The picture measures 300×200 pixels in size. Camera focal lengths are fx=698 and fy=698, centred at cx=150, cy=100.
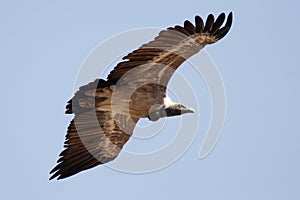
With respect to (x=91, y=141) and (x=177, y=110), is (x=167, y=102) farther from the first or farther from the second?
(x=91, y=141)

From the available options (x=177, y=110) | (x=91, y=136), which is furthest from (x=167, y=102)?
(x=91, y=136)

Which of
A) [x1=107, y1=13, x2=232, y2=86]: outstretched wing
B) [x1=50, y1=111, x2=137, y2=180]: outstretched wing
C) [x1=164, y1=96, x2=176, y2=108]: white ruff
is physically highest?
[x1=107, y1=13, x2=232, y2=86]: outstretched wing

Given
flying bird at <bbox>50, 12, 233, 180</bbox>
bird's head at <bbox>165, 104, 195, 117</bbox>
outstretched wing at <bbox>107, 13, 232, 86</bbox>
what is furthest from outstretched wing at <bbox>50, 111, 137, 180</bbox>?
outstretched wing at <bbox>107, 13, 232, 86</bbox>

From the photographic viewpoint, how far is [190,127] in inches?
471

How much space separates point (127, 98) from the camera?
10.9 meters

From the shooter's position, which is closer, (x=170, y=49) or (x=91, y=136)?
(x=170, y=49)

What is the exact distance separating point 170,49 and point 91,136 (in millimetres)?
2621

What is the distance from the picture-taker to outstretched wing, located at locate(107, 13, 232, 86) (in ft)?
32.1

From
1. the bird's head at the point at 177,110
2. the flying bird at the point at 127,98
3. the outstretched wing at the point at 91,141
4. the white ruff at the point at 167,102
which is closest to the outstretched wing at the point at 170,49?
the flying bird at the point at 127,98

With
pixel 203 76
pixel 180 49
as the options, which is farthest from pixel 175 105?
pixel 180 49

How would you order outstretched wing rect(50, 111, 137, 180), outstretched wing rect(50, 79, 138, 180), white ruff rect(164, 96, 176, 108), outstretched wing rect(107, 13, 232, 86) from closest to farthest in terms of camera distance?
outstretched wing rect(107, 13, 232, 86), white ruff rect(164, 96, 176, 108), outstretched wing rect(50, 79, 138, 180), outstretched wing rect(50, 111, 137, 180)

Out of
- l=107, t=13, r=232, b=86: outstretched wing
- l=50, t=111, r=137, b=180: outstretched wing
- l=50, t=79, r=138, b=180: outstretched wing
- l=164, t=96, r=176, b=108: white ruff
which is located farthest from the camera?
l=50, t=111, r=137, b=180: outstretched wing

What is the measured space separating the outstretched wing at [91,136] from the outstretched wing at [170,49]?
2.54ft

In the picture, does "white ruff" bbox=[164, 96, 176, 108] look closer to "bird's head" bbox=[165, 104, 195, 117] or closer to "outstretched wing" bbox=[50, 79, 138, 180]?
"bird's head" bbox=[165, 104, 195, 117]
